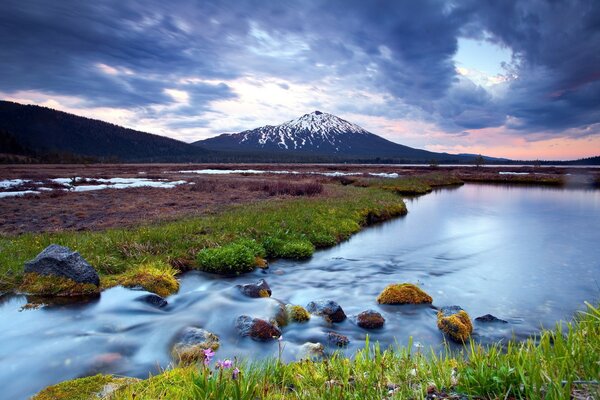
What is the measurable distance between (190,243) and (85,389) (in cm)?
1002

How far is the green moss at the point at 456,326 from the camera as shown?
28.5 ft

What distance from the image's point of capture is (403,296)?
1124cm

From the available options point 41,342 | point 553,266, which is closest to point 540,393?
point 41,342

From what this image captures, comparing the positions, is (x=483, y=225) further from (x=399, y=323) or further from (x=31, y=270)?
(x=31, y=270)

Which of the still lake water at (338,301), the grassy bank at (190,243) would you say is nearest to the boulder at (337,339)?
the still lake water at (338,301)

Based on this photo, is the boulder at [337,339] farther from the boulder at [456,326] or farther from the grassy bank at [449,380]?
the grassy bank at [449,380]

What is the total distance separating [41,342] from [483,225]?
2889 centimetres

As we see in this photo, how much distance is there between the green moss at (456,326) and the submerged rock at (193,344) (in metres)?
5.73

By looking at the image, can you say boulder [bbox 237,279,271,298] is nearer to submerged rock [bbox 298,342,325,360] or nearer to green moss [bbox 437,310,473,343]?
submerged rock [bbox 298,342,325,360]

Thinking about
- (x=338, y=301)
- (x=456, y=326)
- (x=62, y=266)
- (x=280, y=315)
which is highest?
(x=62, y=266)

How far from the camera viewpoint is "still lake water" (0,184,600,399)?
746 centimetres

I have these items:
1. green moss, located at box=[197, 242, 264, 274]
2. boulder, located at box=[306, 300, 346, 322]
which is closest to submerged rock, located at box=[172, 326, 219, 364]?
boulder, located at box=[306, 300, 346, 322]

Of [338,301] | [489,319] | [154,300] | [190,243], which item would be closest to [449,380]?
[489,319]

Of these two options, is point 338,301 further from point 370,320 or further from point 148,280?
point 148,280
